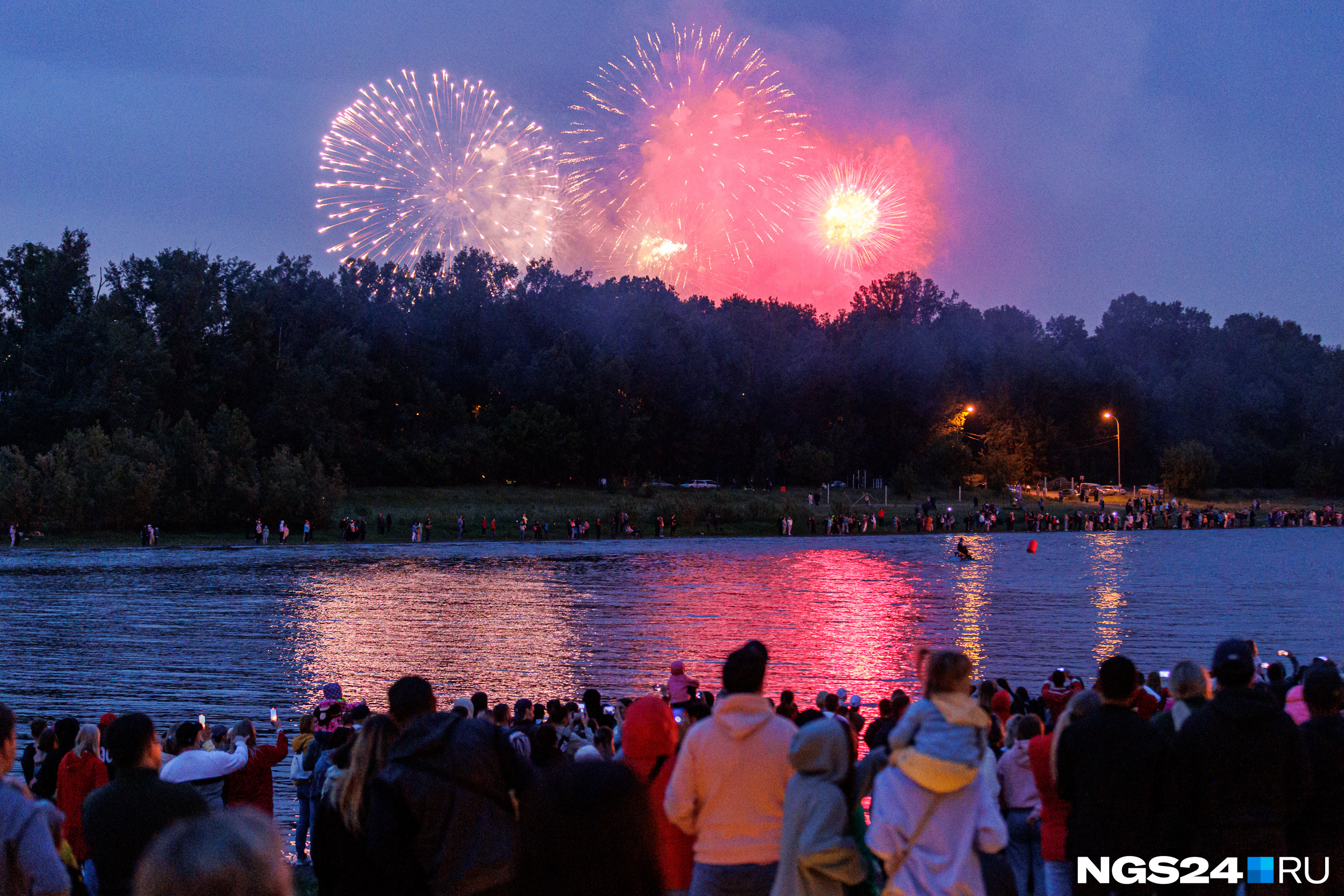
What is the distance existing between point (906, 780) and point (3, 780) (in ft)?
10.7

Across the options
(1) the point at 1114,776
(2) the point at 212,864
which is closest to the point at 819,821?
(1) the point at 1114,776

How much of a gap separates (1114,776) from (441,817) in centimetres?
287

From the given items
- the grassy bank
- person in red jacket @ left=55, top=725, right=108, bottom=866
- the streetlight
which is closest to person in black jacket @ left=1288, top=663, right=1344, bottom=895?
person in red jacket @ left=55, top=725, right=108, bottom=866

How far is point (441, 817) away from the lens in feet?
13.9

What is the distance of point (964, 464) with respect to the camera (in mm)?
97688

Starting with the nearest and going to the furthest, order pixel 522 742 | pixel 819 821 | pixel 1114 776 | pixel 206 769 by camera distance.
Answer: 1. pixel 819 821
2. pixel 1114 776
3. pixel 206 769
4. pixel 522 742

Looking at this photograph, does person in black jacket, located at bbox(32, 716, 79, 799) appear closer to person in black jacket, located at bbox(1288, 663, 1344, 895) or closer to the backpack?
the backpack

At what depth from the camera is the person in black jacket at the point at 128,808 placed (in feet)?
14.6

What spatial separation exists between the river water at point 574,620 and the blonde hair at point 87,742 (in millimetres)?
4256

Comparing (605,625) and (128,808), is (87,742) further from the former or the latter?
(605,625)

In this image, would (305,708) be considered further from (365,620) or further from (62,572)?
(62,572)

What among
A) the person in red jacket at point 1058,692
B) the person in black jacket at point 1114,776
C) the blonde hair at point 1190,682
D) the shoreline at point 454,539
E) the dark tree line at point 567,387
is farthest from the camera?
the dark tree line at point 567,387

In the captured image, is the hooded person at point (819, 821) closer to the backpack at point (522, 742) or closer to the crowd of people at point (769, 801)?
the crowd of people at point (769, 801)

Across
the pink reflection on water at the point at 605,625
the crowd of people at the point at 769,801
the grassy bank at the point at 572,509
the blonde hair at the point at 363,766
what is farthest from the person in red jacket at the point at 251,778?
the grassy bank at the point at 572,509
